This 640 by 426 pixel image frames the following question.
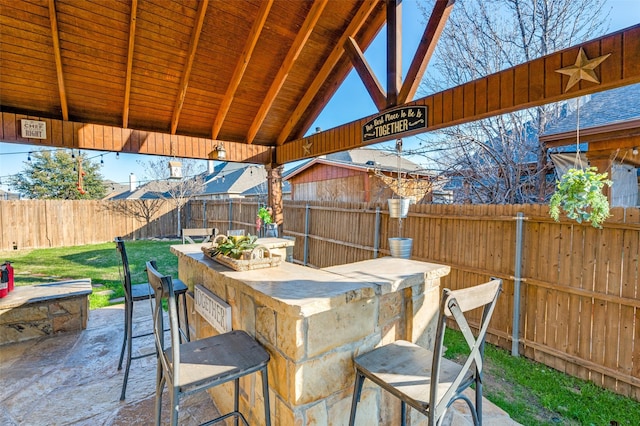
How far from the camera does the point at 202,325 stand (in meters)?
2.39

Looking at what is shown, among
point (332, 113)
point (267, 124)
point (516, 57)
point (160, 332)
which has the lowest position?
point (160, 332)

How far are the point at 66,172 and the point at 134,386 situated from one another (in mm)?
21200

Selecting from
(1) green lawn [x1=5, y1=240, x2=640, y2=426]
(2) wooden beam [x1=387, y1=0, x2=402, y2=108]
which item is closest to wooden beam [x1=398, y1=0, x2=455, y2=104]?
(2) wooden beam [x1=387, y1=0, x2=402, y2=108]

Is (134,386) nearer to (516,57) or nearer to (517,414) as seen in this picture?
(517,414)

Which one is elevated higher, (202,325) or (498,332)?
(202,325)

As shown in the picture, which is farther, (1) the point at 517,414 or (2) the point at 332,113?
(2) the point at 332,113

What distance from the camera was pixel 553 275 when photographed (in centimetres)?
306

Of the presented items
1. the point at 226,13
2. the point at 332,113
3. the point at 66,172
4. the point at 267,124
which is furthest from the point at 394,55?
the point at 66,172

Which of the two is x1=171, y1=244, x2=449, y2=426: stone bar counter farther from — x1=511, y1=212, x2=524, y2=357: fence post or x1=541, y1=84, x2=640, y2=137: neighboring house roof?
x1=541, y1=84, x2=640, y2=137: neighboring house roof

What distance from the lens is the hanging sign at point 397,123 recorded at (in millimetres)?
3269

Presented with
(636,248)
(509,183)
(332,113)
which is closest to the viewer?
(636,248)

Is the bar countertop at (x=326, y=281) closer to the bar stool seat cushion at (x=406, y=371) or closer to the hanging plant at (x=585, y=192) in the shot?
the bar stool seat cushion at (x=406, y=371)

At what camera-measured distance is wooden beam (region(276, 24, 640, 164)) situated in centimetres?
205

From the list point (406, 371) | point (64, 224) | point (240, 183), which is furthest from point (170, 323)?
point (240, 183)
